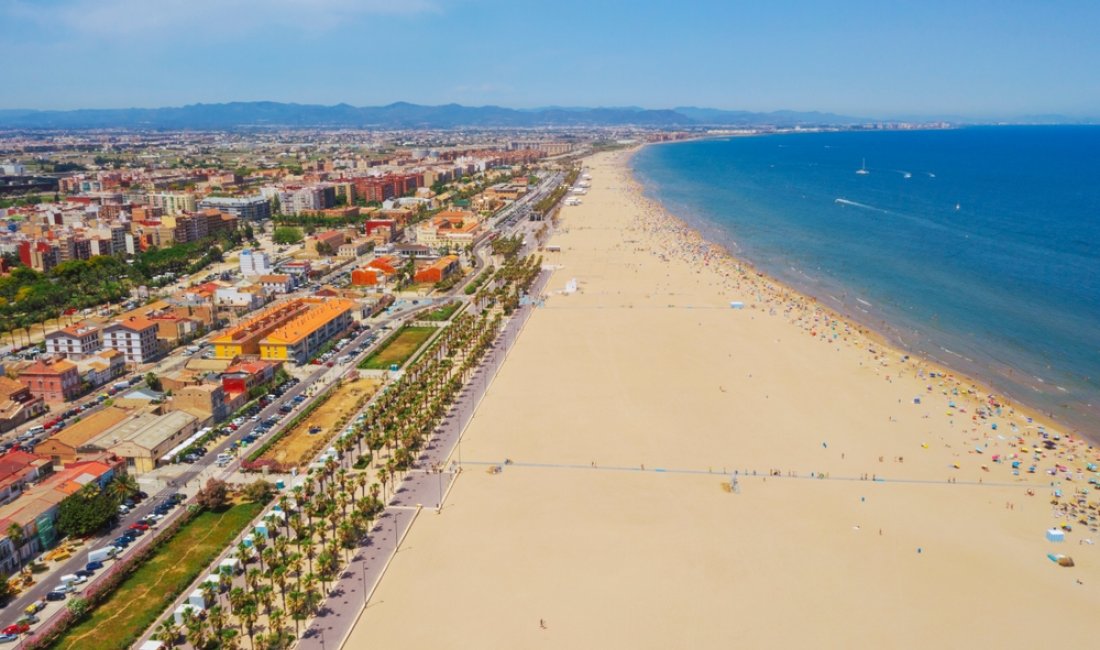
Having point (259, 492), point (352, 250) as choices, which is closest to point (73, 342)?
point (259, 492)

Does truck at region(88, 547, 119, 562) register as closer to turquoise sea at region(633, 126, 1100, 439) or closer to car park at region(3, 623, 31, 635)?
car park at region(3, 623, 31, 635)

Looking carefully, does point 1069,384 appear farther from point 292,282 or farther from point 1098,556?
point 292,282

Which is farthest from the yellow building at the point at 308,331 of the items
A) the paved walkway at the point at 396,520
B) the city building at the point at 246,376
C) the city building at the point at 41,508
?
the city building at the point at 41,508

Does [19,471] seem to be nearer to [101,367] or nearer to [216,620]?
[101,367]

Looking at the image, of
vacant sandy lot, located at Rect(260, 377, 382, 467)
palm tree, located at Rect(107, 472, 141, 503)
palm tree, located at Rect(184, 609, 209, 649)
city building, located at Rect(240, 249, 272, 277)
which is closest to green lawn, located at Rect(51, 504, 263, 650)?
palm tree, located at Rect(184, 609, 209, 649)

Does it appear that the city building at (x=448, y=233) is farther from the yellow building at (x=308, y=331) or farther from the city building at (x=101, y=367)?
the city building at (x=101, y=367)

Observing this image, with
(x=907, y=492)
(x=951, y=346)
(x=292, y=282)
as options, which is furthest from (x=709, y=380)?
(x=292, y=282)
